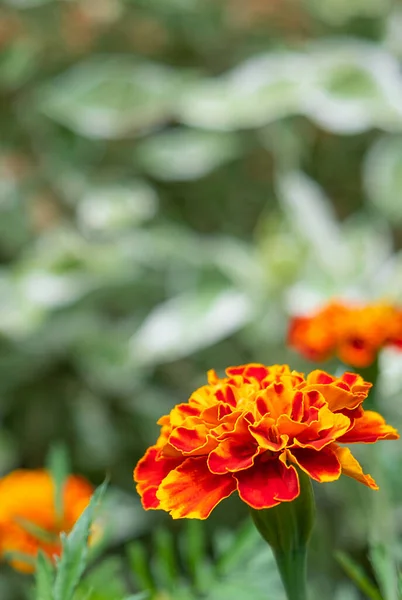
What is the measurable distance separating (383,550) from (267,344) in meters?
0.53

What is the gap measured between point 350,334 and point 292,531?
174 mm

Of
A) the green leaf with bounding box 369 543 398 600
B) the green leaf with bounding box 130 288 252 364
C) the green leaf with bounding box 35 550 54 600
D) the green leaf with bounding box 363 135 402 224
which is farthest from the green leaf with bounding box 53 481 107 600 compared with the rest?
the green leaf with bounding box 363 135 402 224

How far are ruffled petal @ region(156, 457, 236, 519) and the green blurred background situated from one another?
541 millimetres

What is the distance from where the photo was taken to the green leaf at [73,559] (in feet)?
0.84

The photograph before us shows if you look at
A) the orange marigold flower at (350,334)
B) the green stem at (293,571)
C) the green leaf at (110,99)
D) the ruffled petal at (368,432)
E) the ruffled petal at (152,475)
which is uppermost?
the ruffled petal at (368,432)

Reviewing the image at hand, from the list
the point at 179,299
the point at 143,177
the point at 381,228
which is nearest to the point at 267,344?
the point at 179,299

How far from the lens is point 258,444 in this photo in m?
0.24

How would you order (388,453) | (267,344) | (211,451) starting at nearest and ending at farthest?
(211,451) → (388,453) → (267,344)

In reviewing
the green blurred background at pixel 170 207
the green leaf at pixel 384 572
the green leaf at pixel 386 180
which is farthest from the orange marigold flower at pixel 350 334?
the green leaf at pixel 386 180

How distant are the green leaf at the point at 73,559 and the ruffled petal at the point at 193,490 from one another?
1.4 inches

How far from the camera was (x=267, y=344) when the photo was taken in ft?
2.71

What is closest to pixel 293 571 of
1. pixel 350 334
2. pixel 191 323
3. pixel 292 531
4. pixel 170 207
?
pixel 292 531

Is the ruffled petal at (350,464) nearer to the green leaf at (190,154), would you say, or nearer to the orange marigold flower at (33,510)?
the orange marigold flower at (33,510)

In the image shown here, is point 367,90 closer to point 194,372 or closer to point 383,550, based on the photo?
point 194,372
